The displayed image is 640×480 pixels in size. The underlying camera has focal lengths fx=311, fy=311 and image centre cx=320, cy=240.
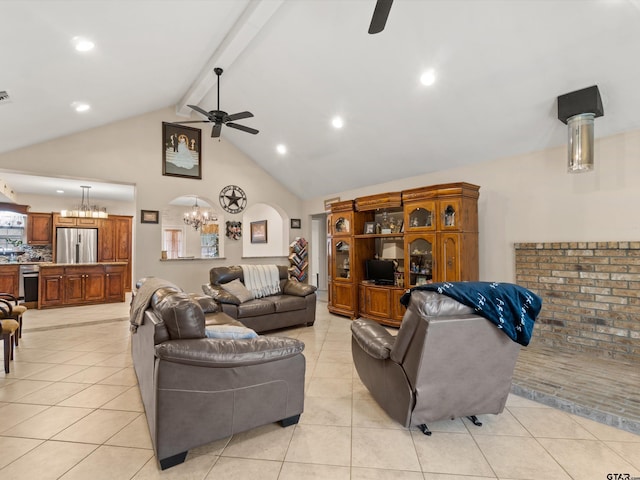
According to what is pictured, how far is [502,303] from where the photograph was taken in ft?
6.44

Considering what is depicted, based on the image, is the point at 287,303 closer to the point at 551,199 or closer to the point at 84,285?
the point at 551,199

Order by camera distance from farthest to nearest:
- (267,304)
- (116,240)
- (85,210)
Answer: (116,240)
(85,210)
(267,304)

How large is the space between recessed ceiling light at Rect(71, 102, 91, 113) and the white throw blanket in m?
3.23

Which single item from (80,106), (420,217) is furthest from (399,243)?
(80,106)

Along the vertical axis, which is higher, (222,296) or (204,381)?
(222,296)

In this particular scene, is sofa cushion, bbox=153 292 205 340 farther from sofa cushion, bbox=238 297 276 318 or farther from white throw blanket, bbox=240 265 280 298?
white throw blanket, bbox=240 265 280 298

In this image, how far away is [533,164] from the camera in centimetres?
395

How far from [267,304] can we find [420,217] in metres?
2.60

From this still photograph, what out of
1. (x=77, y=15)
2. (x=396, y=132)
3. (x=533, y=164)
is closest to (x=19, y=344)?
(x=77, y=15)

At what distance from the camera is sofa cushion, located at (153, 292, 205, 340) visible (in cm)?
194

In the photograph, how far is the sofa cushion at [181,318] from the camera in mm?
1936

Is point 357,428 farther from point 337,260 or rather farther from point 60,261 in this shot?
point 60,261

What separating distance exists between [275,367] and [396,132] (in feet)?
12.6

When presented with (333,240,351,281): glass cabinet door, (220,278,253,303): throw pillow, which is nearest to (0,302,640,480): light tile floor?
(220,278,253,303): throw pillow
